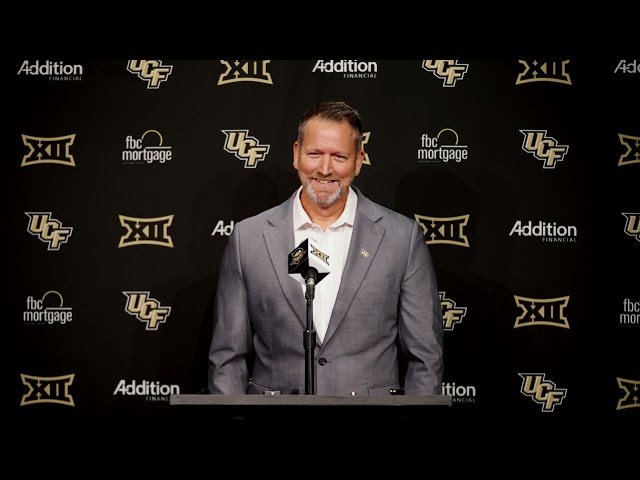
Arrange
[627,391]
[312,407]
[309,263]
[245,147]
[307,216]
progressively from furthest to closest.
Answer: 1. [245,147]
2. [627,391]
3. [307,216]
4. [309,263]
5. [312,407]

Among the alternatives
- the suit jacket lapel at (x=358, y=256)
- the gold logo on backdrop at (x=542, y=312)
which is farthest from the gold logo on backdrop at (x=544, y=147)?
the suit jacket lapel at (x=358, y=256)

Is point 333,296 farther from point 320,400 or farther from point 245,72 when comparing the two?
point 320,400

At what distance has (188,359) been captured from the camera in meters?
4.58

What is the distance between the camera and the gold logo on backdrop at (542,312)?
454cm

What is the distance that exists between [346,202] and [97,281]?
1.48 meters

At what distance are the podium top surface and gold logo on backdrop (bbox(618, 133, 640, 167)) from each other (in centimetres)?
263

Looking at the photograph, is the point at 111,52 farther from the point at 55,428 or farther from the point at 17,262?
the point at 55,428

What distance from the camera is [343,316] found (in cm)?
380

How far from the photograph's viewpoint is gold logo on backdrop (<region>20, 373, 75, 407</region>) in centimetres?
456

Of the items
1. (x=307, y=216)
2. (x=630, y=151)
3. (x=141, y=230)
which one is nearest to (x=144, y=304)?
(x=141, y=230)

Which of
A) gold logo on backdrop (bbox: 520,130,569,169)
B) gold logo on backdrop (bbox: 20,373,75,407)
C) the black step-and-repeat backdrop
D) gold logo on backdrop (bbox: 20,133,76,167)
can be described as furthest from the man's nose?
gold logo on backdrop (bbox: 20,373,75,407)

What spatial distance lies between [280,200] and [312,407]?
238cm

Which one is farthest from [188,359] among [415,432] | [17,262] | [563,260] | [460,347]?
[415,432]

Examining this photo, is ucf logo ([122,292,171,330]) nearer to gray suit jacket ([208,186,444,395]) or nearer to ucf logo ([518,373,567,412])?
gray suit jacket ([208,186,444,395])
